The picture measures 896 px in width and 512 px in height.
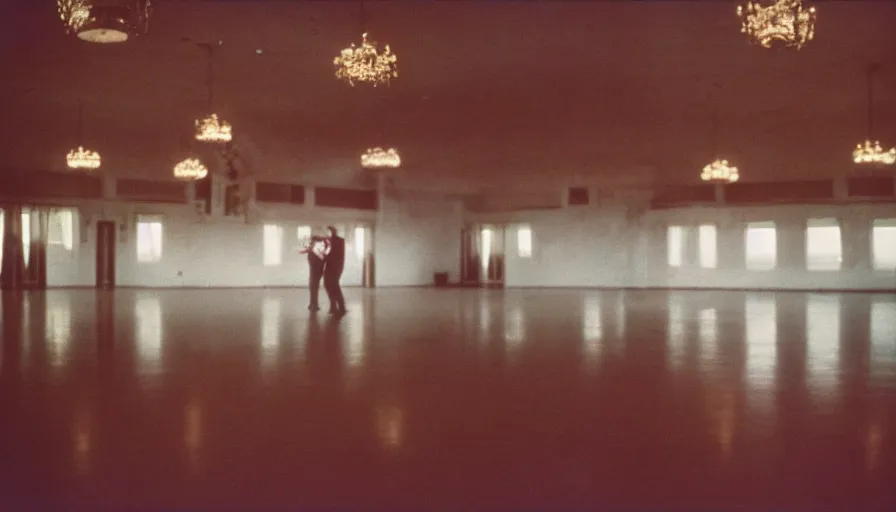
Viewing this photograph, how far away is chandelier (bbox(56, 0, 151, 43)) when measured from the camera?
14.7 feet

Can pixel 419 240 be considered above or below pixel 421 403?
above

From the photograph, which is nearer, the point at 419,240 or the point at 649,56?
the point at 649,56

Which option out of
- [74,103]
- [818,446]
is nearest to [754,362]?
[818,446]

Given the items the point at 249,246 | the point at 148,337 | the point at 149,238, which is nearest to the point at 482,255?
the point at 249,246

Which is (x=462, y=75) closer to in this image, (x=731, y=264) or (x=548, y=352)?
(x=548, y=352)

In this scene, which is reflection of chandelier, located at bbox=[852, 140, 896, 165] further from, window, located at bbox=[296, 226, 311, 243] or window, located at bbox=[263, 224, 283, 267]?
window, located at bbox=[263, 224, 283, 267]

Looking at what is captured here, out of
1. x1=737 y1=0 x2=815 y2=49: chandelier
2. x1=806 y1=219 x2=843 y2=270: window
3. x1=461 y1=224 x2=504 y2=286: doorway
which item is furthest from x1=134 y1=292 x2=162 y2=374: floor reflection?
x1=806 y1=219 x2=843 y2=270: window

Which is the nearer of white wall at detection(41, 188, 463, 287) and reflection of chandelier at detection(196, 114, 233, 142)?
reflection of chandelier at detection(196, 114, 233, 142)

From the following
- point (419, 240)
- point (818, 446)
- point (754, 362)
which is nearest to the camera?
point (818, 446)

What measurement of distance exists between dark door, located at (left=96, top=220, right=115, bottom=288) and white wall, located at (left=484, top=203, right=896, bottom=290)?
478 inches

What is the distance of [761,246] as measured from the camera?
75.7 feet

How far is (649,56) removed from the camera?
10.1 meters

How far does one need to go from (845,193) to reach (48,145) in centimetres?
2232

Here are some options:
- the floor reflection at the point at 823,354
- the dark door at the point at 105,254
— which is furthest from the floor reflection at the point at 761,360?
the dark door at the point at 105,254
